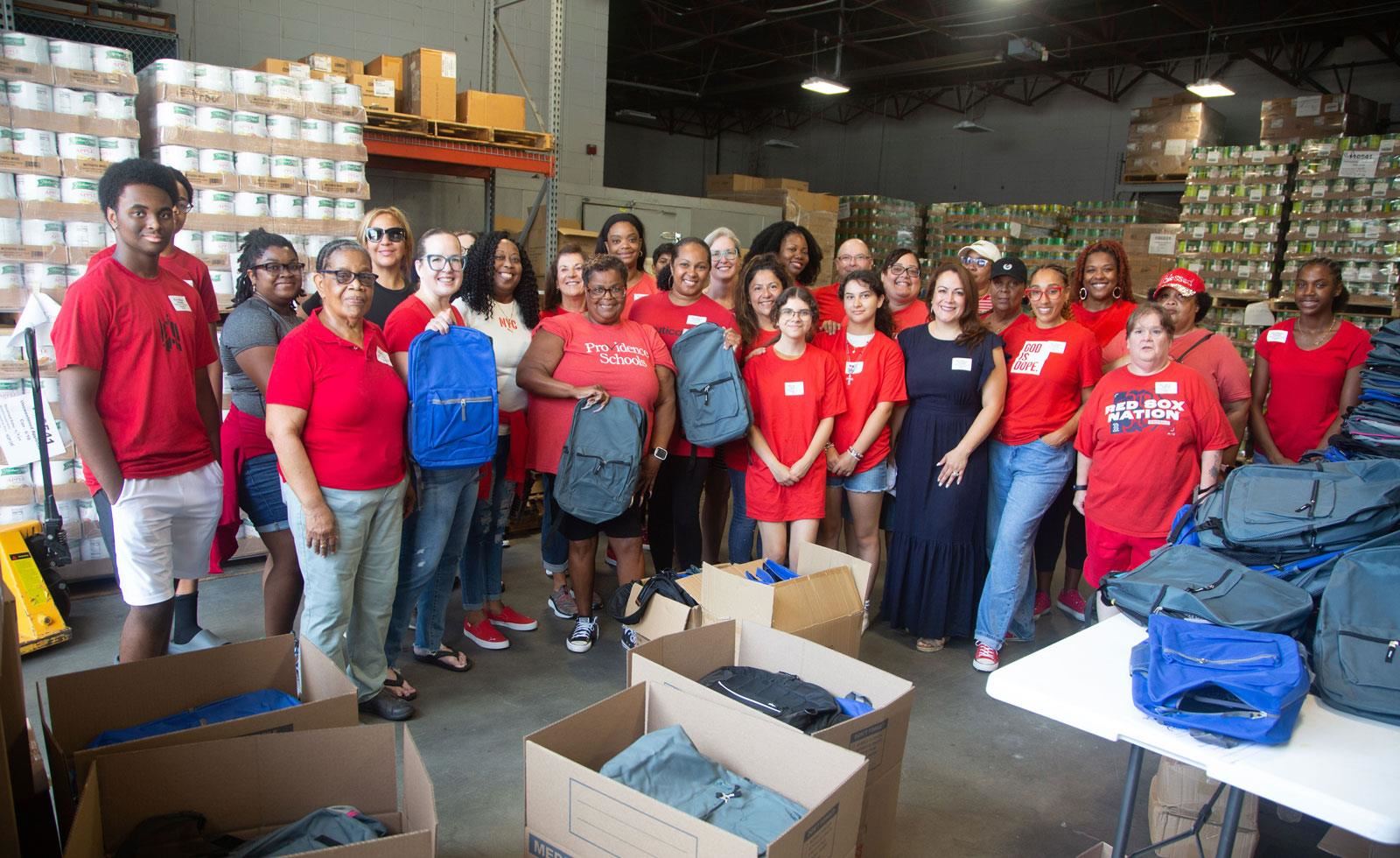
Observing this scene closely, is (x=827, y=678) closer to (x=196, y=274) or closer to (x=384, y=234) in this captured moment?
(x=384, y=234)

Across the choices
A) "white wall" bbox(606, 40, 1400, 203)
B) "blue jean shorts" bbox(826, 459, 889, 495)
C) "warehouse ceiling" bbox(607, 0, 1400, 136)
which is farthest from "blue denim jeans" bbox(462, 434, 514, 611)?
"white wall" bbox(606, 40, 1400, 203)

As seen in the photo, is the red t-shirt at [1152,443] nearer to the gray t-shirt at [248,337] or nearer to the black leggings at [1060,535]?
the black leggings at [1060,535]

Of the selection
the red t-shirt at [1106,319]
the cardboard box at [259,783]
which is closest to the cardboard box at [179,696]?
the cardboard box at [259,783]

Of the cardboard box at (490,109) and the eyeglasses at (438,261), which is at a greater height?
the cardboard box at (490,109)

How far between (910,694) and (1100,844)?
2.12 ft

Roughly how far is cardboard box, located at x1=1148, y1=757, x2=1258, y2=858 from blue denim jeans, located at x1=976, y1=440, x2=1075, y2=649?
1.35 metres

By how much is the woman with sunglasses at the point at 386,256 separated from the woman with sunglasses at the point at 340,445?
1.95 feet

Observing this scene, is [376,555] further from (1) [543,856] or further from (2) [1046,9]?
(2) [1046,9]

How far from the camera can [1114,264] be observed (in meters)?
4.05

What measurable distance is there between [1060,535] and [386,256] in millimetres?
3193

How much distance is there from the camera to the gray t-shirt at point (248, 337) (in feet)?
9.77

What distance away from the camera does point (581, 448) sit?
3355 mm

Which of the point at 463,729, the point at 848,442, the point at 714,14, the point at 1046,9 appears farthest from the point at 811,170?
the point at 463,729

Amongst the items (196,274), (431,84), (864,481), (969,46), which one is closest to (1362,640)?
(864,481)
